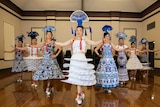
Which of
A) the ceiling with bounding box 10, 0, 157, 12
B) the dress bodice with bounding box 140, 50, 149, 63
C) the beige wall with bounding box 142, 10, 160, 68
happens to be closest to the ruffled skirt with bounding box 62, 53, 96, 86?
the dress bodice with bounding box 140, 50, 149, 63

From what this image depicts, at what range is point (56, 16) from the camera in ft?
40.9

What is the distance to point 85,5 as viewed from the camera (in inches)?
482

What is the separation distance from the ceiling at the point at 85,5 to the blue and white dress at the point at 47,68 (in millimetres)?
8231

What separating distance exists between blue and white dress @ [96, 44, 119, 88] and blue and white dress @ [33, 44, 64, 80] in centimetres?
84

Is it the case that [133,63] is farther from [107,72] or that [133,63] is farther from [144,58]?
[107,72]

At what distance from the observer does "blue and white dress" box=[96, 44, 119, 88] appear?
166 inches

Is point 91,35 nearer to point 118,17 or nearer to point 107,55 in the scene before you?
point 118,17

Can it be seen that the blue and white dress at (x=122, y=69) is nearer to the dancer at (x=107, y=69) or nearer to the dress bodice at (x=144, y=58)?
the dancer at (x=107, y=69)

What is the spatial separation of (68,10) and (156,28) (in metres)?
5.15

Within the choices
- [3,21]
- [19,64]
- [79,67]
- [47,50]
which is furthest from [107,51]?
[3,21]

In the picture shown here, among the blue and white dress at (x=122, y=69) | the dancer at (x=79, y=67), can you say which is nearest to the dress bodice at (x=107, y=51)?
the dancer at (x=79, y=67)

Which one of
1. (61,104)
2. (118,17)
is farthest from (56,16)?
(61,104)

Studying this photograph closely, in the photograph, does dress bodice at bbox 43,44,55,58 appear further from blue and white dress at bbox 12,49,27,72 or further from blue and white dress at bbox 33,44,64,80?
blue and white dress at bbox 12,49,27,72

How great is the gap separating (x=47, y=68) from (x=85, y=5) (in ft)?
28.7
